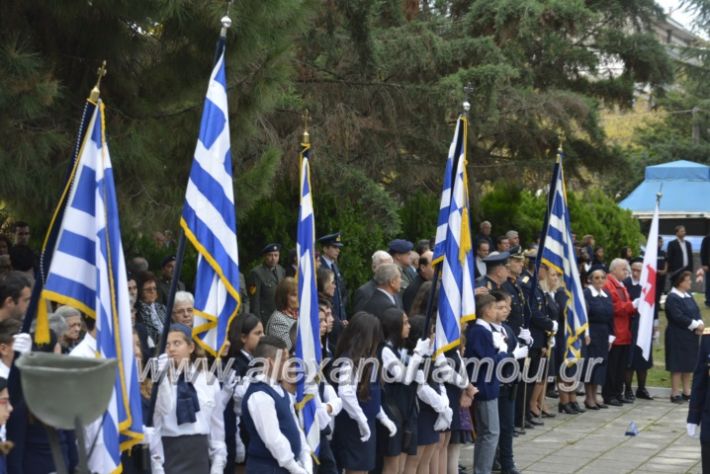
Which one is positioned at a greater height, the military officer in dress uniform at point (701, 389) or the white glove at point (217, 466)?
the military officer in dress uniform at point (701, 389)

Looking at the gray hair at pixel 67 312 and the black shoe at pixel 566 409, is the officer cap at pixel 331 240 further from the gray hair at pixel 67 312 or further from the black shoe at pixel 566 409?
the gray hair at pixel 67 312

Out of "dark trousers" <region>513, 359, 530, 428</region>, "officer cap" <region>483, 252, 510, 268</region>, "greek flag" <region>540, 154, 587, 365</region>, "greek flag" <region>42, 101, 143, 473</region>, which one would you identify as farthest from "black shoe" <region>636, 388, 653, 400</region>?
"greek flag" <region>42, 101, 143, 473</region>

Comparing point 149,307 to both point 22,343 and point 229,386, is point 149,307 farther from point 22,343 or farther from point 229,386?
point 22,343

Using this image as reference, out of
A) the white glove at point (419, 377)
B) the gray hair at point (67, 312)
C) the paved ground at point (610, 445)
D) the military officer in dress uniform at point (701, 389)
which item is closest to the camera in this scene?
the gray hair at point (67, 312)

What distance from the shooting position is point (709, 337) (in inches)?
407

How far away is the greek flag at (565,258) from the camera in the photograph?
1348 cm

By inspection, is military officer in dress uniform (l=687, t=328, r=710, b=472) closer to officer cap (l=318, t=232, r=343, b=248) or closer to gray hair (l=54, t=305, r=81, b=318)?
officer cap (l=318, t=232, r=343, b=248)

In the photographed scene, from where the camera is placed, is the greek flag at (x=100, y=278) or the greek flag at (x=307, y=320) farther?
the greek flag at (x=307, y=320)

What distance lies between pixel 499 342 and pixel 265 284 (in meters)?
3.65

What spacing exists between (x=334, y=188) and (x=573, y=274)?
3.64 m

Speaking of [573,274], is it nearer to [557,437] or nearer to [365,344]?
[557,437]

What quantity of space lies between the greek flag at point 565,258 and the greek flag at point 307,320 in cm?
489

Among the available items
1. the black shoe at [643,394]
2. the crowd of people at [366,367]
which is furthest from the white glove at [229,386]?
the black shoe at [643,394]

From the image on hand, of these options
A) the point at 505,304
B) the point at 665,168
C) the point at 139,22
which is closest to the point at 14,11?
the point at 139,22
